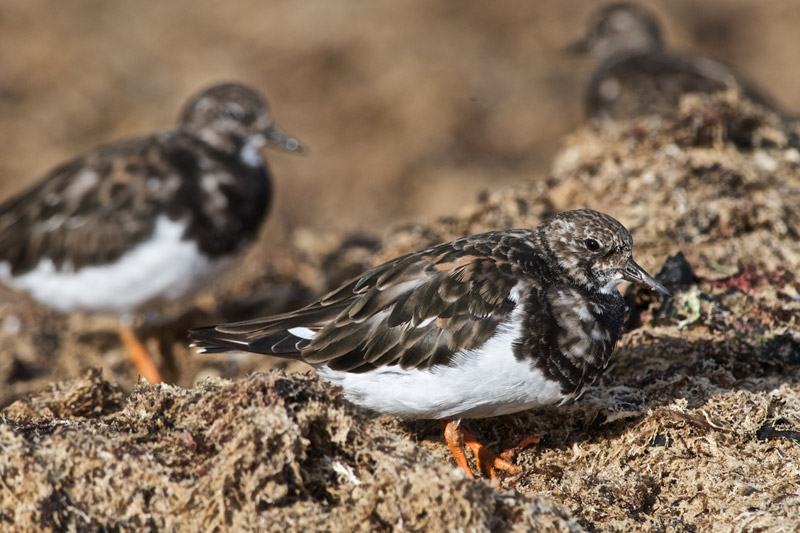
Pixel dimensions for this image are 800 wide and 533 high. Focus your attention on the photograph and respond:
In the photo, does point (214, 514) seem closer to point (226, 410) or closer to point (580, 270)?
point (226, 410)

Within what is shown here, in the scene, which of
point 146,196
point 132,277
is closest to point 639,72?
point 146,196

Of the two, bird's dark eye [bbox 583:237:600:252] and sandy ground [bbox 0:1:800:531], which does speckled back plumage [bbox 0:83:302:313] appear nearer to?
sandy ground [bbox 0:1:800:531]

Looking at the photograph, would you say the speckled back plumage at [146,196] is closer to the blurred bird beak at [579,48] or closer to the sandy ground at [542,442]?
the sandy ground at [542,442]

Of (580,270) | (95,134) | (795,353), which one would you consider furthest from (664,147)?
(95,134)

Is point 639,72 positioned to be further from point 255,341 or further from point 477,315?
point 255,341

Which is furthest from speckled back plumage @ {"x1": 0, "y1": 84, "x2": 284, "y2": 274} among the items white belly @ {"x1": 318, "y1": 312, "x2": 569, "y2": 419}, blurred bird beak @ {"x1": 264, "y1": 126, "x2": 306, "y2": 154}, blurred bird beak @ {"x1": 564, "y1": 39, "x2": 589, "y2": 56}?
blurred bird beak @ {"x1": 564, "y1": 39, "x2": 589, "y2": 56}

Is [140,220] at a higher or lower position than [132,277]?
higher

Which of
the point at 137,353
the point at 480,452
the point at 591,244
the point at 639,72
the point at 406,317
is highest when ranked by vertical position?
the point at 639,72
